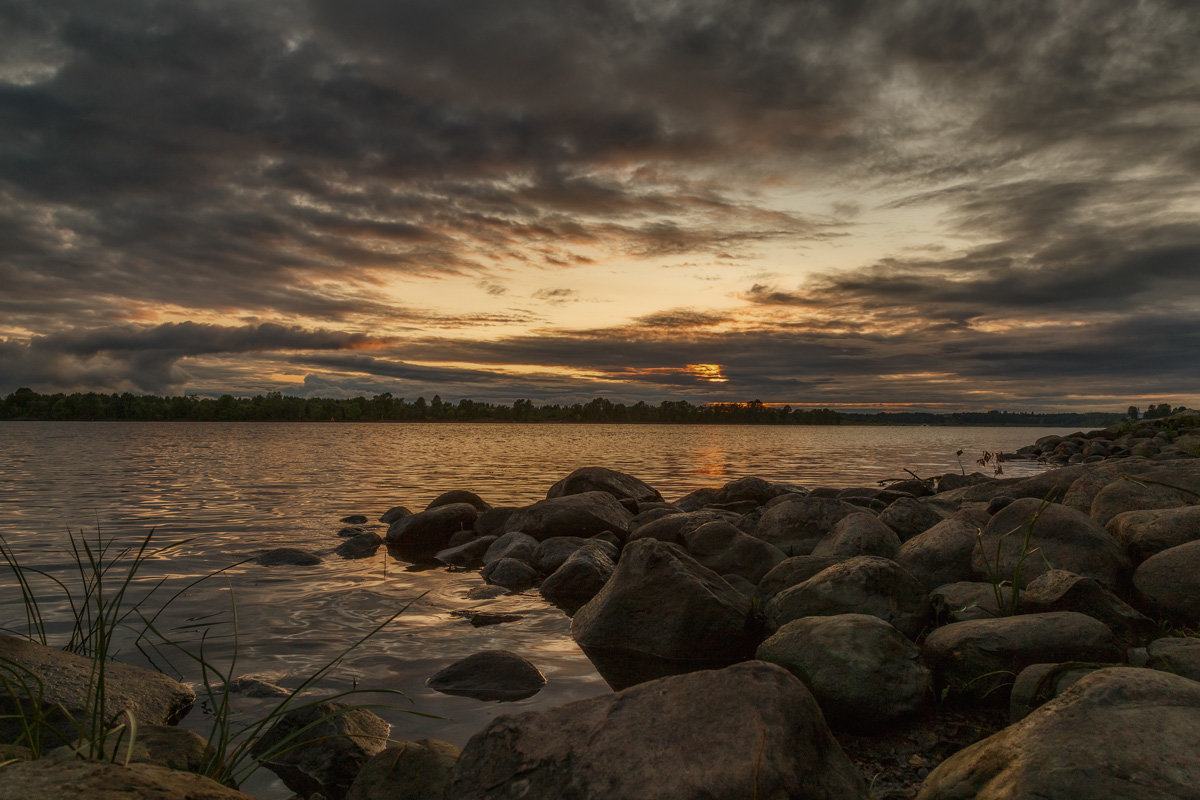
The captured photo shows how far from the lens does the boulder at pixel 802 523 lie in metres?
8.77

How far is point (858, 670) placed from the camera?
433cm


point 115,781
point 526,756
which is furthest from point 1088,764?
point 115,781

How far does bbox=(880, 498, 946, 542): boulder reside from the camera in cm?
858

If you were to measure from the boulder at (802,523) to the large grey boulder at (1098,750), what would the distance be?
18.7 feet

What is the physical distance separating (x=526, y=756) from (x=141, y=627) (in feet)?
17.6

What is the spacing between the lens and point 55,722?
3854 mm

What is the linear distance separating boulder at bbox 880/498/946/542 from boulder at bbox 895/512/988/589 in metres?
1.62

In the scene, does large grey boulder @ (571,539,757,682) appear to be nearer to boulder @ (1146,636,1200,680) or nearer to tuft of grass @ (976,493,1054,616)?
tuft of grass @ (976,493,1054,616)

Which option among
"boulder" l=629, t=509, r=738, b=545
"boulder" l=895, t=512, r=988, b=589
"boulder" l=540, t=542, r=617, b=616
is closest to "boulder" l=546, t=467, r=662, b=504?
"boulder" l=629, t=509, r=738, b=545

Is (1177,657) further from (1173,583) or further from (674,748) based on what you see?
(674,748)

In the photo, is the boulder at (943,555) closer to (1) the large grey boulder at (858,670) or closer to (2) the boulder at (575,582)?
(1) the large grey boulder at (858,670)

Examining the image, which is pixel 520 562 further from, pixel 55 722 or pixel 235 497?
pixel 235 497

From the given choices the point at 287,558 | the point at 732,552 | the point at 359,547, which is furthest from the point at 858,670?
the point at 359,547

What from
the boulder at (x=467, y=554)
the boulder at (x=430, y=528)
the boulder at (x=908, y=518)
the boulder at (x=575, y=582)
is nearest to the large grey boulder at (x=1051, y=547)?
the boulder at (x=908, y=518)
